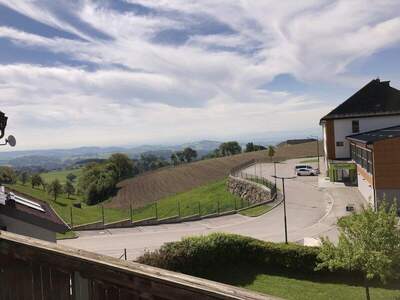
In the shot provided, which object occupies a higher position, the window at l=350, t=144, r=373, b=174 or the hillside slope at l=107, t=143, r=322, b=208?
the window at l=350, t=144, r=373, b=174

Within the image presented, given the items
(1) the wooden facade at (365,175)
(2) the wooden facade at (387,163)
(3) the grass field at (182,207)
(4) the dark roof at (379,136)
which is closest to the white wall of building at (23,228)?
(2) the wooden facade at (387,163)

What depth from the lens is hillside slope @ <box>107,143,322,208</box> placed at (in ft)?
232

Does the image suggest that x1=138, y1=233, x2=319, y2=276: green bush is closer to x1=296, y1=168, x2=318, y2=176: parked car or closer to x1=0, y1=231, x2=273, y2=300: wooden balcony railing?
x1=0, y1=231, x2=273, y2=300: wooden balcony railing

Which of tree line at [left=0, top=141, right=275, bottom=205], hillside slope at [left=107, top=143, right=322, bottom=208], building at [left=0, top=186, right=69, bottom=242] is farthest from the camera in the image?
tree line at [left=0, top=141, right=275, bottom=205]

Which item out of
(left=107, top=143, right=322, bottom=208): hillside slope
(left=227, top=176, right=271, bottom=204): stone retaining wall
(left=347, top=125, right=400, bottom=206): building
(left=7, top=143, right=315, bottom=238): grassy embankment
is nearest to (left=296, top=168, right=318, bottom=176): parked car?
(left=227, top=176, right=271, bottom=204): stone retaining wall

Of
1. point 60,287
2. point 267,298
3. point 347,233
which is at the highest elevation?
point 267,298

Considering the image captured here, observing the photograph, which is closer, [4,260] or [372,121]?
[4,260]

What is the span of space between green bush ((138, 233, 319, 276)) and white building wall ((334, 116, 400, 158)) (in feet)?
111

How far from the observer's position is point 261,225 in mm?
34406

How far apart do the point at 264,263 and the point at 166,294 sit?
66.3ft

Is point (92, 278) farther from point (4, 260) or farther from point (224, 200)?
point (224, 200)

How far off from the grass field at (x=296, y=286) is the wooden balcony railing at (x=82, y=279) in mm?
15142

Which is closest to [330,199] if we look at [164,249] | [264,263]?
[264,263]

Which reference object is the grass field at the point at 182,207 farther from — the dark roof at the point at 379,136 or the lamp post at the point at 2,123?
the lamp post at the point at 2,123
